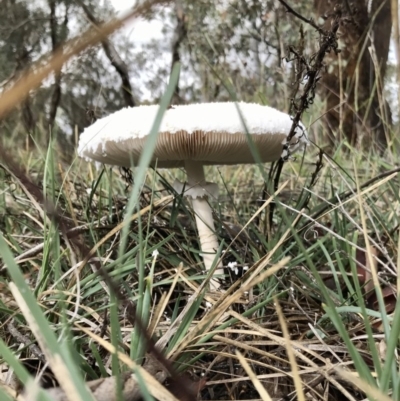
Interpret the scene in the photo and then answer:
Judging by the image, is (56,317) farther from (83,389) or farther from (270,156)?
(270,156)

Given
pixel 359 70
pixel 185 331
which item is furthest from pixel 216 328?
pixel 359 70

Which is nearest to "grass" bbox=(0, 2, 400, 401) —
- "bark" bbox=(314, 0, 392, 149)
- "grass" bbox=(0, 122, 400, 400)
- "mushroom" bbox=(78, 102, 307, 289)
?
"grass" bbox=(0, 122, 400, 400)

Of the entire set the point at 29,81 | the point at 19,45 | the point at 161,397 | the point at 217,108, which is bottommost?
the point at 161,397

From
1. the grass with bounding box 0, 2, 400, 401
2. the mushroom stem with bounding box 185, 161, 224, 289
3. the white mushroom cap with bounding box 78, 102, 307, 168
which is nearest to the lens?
the grass with bounding box 0, 2, 400, 401

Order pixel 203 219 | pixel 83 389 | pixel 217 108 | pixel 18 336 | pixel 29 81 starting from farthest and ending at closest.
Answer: pixel 203 219 < pixel 217 108 < pixel 18 336 < pixel 83 389 < pixel 29 81

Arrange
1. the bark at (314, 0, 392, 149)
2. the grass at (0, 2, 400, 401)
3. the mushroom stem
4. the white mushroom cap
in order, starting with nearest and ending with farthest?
the grass at (0, 2, 400, 401) → the white mushroom cap → the mushroom stem → the bark at (314, 0, 392, 149)

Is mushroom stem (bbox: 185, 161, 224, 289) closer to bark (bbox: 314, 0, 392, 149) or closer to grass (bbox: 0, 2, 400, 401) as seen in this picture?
grass (bbox: 0, 2, 400, 401)

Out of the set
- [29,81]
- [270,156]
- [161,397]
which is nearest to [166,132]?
[270,156]
